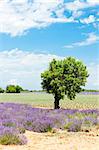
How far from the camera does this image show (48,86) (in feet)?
96.6

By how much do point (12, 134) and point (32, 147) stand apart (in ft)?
2.68

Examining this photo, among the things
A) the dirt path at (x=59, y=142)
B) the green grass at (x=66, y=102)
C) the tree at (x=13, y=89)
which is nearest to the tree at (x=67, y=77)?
the green grass at (x=66, y=102)

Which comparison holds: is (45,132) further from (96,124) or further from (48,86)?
(48,86)

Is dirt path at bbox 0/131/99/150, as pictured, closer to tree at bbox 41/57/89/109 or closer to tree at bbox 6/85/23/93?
tree at bbox 41/57/89/109

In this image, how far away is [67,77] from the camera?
93.2ft

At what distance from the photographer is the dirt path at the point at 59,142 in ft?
35.7

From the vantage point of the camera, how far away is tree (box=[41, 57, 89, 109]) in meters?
28.5

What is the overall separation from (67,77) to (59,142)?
16.6m

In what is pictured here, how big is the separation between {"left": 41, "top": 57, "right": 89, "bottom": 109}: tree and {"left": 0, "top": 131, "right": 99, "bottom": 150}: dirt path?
1402cm

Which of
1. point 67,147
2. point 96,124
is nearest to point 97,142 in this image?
point 67,147

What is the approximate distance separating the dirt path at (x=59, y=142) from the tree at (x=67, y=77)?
Result: 14.0 metres

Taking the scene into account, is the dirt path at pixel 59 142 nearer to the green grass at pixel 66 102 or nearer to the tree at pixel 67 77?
the tree at pixel 67 77

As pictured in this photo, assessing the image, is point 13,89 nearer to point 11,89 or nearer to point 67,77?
point 11,89

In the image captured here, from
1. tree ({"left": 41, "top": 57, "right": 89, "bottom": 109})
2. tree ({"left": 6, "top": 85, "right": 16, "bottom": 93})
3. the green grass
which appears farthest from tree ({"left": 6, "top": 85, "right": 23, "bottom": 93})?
tree ({"left": 41, "top": 57, "right": 89, "bottom": 109})
